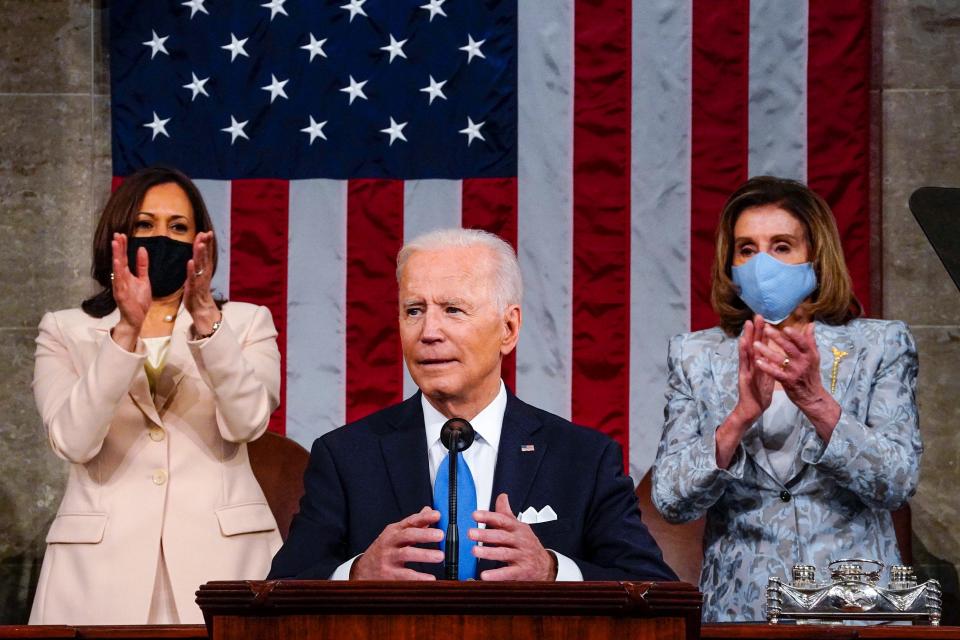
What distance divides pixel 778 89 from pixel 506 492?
250 centimetres

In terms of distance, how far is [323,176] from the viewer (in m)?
4.90

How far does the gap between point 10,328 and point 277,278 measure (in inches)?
36.3

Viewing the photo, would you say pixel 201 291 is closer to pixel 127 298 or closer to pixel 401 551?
pixel 127 298

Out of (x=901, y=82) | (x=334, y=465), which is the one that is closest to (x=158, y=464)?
(x=334, y=465)

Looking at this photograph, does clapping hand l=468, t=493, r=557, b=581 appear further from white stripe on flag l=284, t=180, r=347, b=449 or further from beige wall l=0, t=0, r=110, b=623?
beige wall l=0, t=0, r=110, b=623

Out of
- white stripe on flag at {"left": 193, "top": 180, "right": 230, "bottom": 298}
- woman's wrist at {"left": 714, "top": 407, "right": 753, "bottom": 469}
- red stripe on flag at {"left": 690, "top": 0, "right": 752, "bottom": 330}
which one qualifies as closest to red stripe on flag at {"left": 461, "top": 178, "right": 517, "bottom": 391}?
red stripe on flag at {"left": 690, "top": 0, "right": 752, "bottom": 330}

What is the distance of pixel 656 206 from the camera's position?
484 centimetres

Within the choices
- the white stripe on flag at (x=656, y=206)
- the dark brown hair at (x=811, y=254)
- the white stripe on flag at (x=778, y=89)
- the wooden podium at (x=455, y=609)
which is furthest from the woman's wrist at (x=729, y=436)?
the white stripe on flag at (x=778, y=89)

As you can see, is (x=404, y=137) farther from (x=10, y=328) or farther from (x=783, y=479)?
(x=783, y=479)

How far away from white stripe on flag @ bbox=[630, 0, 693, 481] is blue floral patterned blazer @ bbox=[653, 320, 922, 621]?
4.37ft

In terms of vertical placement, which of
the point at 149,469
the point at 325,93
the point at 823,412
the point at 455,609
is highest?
the point at 325,93

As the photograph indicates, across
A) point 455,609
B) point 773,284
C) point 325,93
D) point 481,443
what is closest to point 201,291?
point 481,443

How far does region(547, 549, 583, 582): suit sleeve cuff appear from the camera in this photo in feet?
8.30

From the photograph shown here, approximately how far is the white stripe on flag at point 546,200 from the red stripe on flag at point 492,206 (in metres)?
0.03
